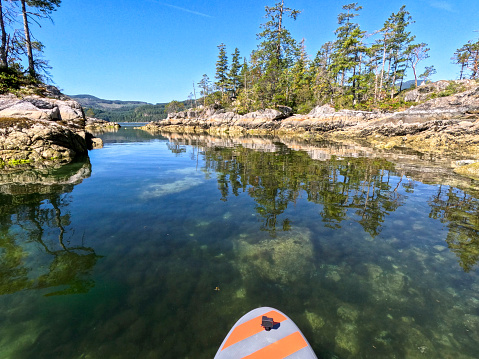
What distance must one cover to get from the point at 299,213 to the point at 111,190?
6959 mm

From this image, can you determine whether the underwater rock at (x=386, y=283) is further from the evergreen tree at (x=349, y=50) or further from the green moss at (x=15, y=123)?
the evergreen tree at (x=349, y=50)

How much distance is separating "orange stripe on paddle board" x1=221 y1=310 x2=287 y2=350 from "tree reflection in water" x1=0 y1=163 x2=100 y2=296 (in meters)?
2.53

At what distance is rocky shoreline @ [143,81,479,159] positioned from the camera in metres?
18.9

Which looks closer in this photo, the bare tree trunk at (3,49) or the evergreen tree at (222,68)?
Answer: the bare tree trunk at (3,49)

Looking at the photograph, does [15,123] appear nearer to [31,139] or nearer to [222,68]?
[31,139]

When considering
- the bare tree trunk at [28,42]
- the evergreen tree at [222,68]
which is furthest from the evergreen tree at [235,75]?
the bare tree trunk at [28,42]

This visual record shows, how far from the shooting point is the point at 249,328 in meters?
2.35

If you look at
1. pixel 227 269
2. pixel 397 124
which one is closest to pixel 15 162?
pixel 227 269

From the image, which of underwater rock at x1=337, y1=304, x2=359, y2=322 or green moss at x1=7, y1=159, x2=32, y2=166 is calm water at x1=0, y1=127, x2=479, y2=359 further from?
green moss at x1=7, y1=159, x2=32, y2=166

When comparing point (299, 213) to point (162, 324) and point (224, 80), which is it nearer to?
point (162, 324)

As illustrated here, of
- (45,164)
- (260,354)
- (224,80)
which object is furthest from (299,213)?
(224,80)

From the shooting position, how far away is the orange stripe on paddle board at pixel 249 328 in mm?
2213

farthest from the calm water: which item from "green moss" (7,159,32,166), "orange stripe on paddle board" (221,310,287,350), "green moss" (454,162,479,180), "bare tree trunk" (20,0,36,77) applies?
"bare tree trunk" (20,0,36,77)

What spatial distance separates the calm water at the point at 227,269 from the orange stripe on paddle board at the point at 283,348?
21.1 inches
